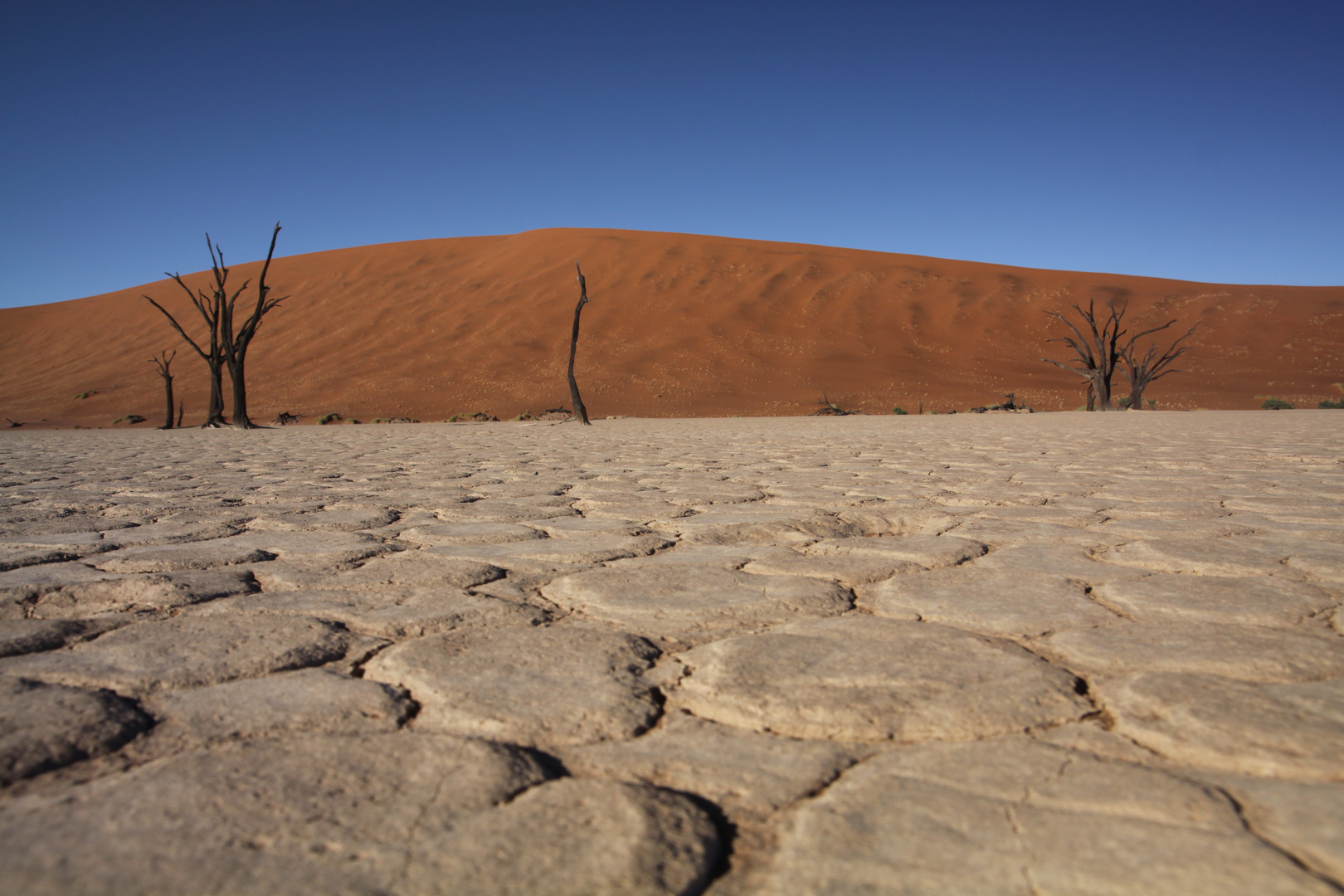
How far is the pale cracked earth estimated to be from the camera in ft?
2.53

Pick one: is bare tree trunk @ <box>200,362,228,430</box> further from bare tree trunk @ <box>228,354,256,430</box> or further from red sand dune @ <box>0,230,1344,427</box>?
red sand dune @ <box>0,230,1344,427</box>

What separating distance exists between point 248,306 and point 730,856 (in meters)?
35.9

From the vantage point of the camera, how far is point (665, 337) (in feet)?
80.8

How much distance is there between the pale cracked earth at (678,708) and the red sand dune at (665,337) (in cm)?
1660

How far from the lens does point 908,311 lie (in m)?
27.2

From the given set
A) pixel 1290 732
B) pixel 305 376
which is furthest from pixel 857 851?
pixel 305 376

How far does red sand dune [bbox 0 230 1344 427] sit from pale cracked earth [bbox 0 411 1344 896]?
1660 cm

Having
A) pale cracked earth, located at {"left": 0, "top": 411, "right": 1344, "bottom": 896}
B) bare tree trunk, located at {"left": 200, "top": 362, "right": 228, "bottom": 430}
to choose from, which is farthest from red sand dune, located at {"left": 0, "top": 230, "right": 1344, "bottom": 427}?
pale cracked earth, located at {"left": 0, "top": 411, "right": 1344, "bottom": 896}

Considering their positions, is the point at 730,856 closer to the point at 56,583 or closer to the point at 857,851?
the point at 857,851

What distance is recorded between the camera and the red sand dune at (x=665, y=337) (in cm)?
2080

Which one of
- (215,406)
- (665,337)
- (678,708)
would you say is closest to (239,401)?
(215,406)

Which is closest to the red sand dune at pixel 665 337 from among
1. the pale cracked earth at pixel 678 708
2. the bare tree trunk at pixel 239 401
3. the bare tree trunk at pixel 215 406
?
the bare tree trunk at pixel 215 406

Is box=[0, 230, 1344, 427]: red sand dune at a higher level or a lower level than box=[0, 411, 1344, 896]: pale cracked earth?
higher

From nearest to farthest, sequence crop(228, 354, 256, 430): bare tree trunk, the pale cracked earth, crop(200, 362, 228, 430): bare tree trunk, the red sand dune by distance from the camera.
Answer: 1. the pale cracked earth
2. crop(228, 354, 256, 430): bare tree trunk
3. crop(200, 362, 228, 430): bare tree trunk
4. the red sand dune
